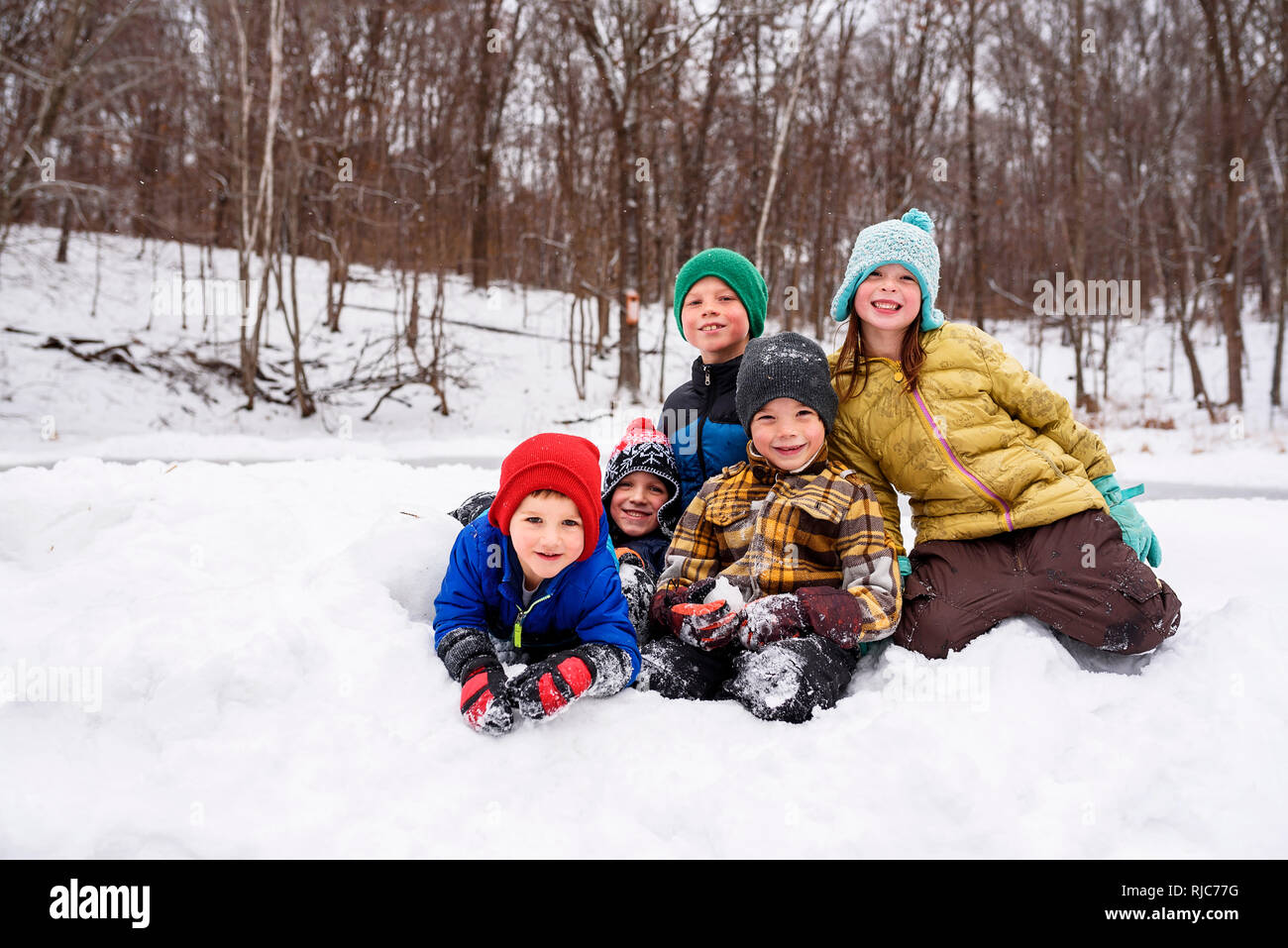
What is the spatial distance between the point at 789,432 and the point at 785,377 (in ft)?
0.65

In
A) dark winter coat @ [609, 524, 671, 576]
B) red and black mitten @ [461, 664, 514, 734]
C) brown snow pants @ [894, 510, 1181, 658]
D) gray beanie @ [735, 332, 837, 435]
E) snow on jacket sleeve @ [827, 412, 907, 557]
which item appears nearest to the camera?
red and black mitten @ [461, 664, 514, 734]

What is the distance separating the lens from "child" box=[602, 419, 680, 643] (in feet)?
10.9

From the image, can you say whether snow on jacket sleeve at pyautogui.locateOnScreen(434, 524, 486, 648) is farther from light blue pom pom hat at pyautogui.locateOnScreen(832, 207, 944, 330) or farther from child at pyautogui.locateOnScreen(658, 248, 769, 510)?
light blue pom pom hat at pyautogui.locateOnScreen(832, 207, 944, 330)

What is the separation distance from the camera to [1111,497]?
2844 millimetres

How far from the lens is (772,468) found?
2.81 metres

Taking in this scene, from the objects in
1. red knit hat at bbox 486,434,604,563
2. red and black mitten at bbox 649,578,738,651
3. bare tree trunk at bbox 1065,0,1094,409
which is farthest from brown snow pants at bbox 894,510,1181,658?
bare tree trunk at bbox 1065,0,1094,409

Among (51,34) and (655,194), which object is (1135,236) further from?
(51,34)

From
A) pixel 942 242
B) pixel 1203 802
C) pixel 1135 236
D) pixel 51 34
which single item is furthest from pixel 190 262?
pixel 942 242

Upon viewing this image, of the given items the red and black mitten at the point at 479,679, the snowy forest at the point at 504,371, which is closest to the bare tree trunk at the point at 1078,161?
the snowy forest at the point at 504,371

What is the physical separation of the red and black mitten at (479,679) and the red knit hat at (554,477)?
0.39 metres

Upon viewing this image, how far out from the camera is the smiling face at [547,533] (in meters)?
2.33

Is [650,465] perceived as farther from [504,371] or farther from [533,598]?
[504,371]

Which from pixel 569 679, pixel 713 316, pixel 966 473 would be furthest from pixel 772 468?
pixel 569 679

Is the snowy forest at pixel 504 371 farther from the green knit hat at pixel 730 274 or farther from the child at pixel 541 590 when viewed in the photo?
the green knit hat at pixel 730 274
